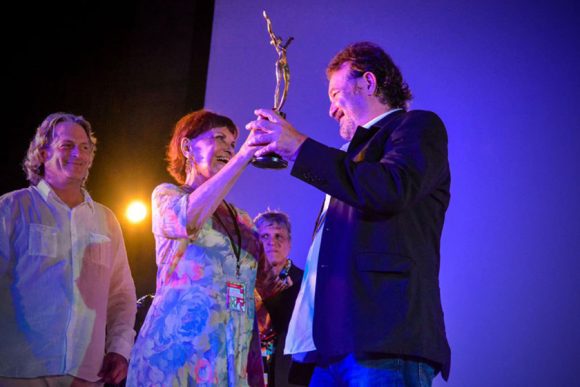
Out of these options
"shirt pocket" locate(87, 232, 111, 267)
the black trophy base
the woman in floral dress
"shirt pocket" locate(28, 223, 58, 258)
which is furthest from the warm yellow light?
the black trophy base

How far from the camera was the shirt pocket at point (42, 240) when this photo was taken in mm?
2051

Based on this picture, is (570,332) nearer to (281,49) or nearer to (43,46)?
(281,49)

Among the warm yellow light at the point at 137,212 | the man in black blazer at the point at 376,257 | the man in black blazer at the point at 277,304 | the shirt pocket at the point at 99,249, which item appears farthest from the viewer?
the warm yellow light at the point at 137,212

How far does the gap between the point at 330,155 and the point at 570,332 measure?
7.37 feet

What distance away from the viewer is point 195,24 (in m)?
4.25

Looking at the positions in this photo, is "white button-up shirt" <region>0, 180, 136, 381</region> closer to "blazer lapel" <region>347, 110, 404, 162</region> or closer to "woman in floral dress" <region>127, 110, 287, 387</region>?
"woman in floral dress" <region>127, 110, 287, 387</region>

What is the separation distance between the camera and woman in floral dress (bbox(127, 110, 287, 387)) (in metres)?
1.68

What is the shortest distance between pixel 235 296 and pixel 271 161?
52cm

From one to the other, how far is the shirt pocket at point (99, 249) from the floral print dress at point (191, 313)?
1.58 ft

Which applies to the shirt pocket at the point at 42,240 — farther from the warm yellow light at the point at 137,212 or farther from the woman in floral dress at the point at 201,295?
the warm yellow light at the point at 137,212

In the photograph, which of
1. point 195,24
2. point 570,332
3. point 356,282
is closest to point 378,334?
point 356,282

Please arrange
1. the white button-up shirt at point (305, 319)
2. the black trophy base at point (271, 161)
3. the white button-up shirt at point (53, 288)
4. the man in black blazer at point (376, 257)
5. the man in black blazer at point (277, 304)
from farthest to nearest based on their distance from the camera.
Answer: the man in black blazer at point (277, 304) < the white button-up shirt at point (53, 288) < the black trophy base at point (271, 161) < the white button-up shirt at point (305, 319) < the man in black blazer at point (376, 257)

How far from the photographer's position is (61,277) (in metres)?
2.06

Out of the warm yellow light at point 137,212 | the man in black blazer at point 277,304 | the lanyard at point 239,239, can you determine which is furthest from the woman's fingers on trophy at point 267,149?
the warm yellow light at point 137,212
